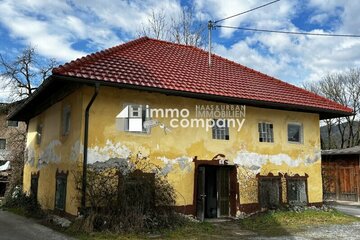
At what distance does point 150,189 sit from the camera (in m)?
10.9

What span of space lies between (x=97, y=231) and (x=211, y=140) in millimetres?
5001

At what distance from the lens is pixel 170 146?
12.1 meters

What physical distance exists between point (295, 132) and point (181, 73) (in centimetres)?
516

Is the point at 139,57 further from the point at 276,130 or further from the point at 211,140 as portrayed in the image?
the point at 276,130

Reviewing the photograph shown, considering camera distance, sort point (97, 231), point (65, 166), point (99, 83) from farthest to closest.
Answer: point (65, 166)
point (99, 83)
point (97, 231)

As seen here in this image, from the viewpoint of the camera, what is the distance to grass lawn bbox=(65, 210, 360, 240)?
968cm

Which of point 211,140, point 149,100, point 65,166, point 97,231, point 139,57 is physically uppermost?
point 139,57

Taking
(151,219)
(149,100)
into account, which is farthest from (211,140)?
(151,219)

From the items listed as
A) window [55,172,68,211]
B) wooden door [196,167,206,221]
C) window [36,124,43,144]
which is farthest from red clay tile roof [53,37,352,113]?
window [36,124,43,144]

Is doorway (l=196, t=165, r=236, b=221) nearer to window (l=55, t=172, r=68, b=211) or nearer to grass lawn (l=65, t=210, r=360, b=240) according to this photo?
grass lawn (l=65, t=210, r=360, b=240)

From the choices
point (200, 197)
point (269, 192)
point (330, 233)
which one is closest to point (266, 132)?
point (269, 192)

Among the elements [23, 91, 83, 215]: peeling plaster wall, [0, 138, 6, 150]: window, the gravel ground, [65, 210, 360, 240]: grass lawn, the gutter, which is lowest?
the gravel ground

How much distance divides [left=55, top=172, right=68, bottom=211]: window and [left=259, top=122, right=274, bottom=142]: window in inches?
274

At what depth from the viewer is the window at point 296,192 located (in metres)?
14.3
